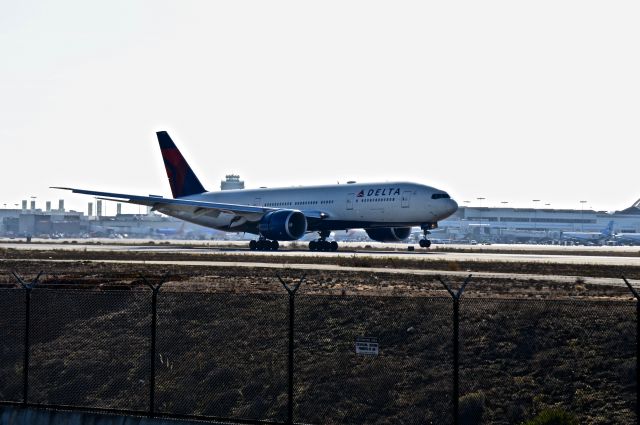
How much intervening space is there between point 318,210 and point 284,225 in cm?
495

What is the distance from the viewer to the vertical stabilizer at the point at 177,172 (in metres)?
74.1

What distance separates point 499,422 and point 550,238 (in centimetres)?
13438

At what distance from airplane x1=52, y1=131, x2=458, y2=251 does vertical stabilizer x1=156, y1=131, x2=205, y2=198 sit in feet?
14.2

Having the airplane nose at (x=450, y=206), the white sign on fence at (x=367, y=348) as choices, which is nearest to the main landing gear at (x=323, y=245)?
the airplane nose at (x=450, y=206)

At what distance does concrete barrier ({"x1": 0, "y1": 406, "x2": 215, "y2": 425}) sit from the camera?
51.1 ft

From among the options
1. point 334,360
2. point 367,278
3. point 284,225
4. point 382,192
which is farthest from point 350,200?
point 334,360

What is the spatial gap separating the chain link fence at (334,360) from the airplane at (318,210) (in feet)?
112

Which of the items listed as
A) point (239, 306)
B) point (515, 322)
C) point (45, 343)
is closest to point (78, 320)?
point (45, 343)

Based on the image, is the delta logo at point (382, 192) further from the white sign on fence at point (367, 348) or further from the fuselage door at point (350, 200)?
the white sign on fence at point (367, 348)

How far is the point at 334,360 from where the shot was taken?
19578 millimetres

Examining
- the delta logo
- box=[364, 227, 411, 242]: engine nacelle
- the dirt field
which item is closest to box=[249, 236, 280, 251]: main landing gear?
box=[364, 227, 411, 242]: engine nacelle

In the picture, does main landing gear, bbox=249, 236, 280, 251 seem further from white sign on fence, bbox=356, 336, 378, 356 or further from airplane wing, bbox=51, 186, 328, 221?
white sign on fence, bbox=356, 336, 378, 356

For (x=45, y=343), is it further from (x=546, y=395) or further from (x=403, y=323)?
(x=546, y=395)

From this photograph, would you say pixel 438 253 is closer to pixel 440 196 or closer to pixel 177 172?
pixel 440 196
